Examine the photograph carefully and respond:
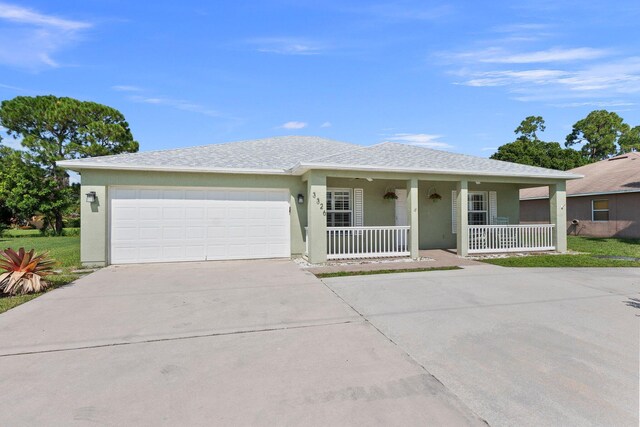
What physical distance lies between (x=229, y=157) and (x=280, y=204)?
8.38ft

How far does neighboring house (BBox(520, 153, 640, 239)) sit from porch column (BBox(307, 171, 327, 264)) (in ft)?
51.5

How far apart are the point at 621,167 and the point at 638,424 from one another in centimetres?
2313

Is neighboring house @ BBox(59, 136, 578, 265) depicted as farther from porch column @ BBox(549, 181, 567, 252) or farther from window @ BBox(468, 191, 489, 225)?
window @ BBox(468, 191, 489, 225)

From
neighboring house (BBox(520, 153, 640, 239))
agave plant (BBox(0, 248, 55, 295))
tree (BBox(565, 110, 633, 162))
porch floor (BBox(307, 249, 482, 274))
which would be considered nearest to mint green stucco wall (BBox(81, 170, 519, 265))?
porch floor (BBox(307, 249, 482, 274))

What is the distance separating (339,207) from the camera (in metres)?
11.0

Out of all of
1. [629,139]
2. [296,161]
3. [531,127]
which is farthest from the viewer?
[531,127]

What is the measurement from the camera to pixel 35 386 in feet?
8.97

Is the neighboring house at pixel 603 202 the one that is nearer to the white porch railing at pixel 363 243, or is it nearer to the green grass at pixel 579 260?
the green grass at pixel 579 260

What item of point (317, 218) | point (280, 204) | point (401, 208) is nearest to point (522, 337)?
point (317, 218)

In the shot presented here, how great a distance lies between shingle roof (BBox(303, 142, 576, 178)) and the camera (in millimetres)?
9320

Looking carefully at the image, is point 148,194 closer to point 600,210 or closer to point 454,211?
point 454,211

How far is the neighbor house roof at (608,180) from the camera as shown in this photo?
612 inches

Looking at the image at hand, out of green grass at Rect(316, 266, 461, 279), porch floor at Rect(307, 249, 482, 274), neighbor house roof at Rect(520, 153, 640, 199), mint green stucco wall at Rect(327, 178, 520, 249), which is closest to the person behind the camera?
green grass at Rect(316, 266, 461, 279)

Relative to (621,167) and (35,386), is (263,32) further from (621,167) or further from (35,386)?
(621,167)
